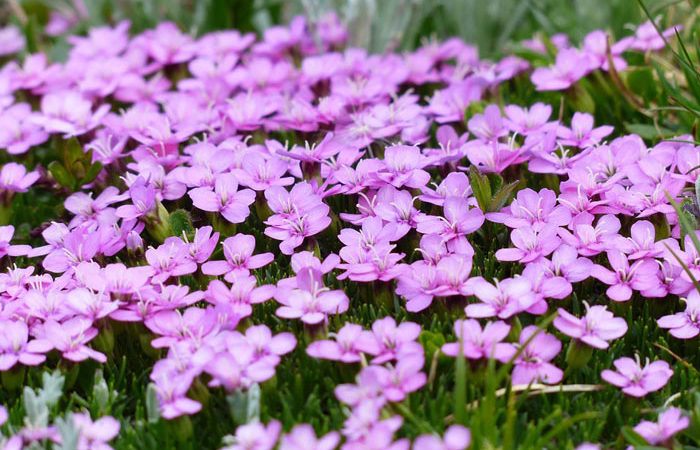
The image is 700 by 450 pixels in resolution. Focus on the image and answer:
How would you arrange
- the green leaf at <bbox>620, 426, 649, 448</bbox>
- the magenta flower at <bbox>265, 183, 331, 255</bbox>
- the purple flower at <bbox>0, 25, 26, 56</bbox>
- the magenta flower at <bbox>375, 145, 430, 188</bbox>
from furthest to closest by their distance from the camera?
the purple flower at <bbox>0, 25, 26, 56</bbox> → the magenta flower at <bbox>375, 145, 430, 188</bbox> → the magenta flower at <bbox>265, 183, 331, 255</bbox> → the green leaf at <bbox>620, 426, 649, 448</bbox>

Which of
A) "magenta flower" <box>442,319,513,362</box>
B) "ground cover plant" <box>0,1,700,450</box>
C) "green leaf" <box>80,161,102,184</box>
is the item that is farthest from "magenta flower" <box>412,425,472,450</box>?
"green leaf" <box>80,161,102,184</box>

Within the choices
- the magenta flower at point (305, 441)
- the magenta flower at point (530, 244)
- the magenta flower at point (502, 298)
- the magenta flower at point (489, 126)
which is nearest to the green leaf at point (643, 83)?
the magenta flower at point (489, 126)

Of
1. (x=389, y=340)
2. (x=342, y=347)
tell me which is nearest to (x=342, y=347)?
(x=342, y=347)

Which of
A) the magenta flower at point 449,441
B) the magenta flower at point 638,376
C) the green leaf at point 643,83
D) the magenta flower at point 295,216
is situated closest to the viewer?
the magenta flower at point 449,441

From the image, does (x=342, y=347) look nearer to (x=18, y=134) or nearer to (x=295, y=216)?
(x=295, y=216)

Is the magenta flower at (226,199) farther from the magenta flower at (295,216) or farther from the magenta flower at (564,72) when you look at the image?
the magenta flower at (564,72)

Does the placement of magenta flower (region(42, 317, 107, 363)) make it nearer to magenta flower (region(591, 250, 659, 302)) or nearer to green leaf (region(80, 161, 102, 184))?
green leaf (region(80, 161, 102, 184))

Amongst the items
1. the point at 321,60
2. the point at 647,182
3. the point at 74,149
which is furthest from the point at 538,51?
the point at 74,149
